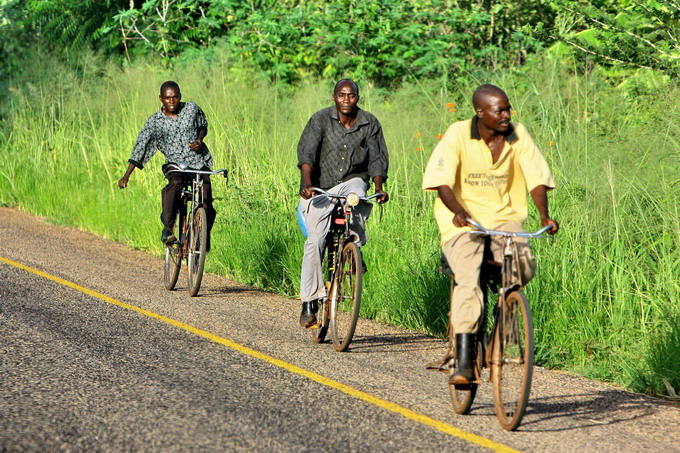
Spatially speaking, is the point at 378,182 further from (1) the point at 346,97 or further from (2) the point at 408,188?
(2) the point at 408,188

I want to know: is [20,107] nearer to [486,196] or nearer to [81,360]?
[81,360]

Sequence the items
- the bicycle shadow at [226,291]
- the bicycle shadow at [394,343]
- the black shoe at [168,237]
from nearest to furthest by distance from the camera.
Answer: the bicycle shadow at [394,343] → the bicycle shadow at [226,291] → the black shoe at [168,237]

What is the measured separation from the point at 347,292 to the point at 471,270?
7.92ft

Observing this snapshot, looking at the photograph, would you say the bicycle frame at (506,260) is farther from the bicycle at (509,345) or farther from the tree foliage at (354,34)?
the tree foliage at (354,34)

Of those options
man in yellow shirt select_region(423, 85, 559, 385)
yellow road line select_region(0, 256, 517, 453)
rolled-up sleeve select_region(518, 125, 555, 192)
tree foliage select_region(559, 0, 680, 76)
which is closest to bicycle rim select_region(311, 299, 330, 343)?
yellow road line select_region(0, 256, 517, 453)

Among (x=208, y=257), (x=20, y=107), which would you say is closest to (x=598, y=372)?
(x=208, y=257)

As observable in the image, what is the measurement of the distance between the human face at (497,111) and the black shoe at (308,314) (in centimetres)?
298

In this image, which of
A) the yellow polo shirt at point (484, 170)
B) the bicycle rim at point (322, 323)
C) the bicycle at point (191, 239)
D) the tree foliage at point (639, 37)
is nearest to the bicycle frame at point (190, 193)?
the bicycle at point (191, 239)

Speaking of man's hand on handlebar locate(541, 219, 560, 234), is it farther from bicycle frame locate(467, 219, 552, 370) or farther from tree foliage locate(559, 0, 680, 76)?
tree foliage locate(559, 0, 680, 76)

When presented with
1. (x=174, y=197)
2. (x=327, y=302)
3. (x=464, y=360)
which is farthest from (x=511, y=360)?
(x=174, y=197)

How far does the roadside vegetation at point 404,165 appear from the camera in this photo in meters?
8.22

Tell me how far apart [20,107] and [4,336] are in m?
13.1

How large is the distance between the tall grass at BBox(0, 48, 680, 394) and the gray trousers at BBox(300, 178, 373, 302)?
44.4 inches

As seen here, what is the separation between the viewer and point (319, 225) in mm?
8391
